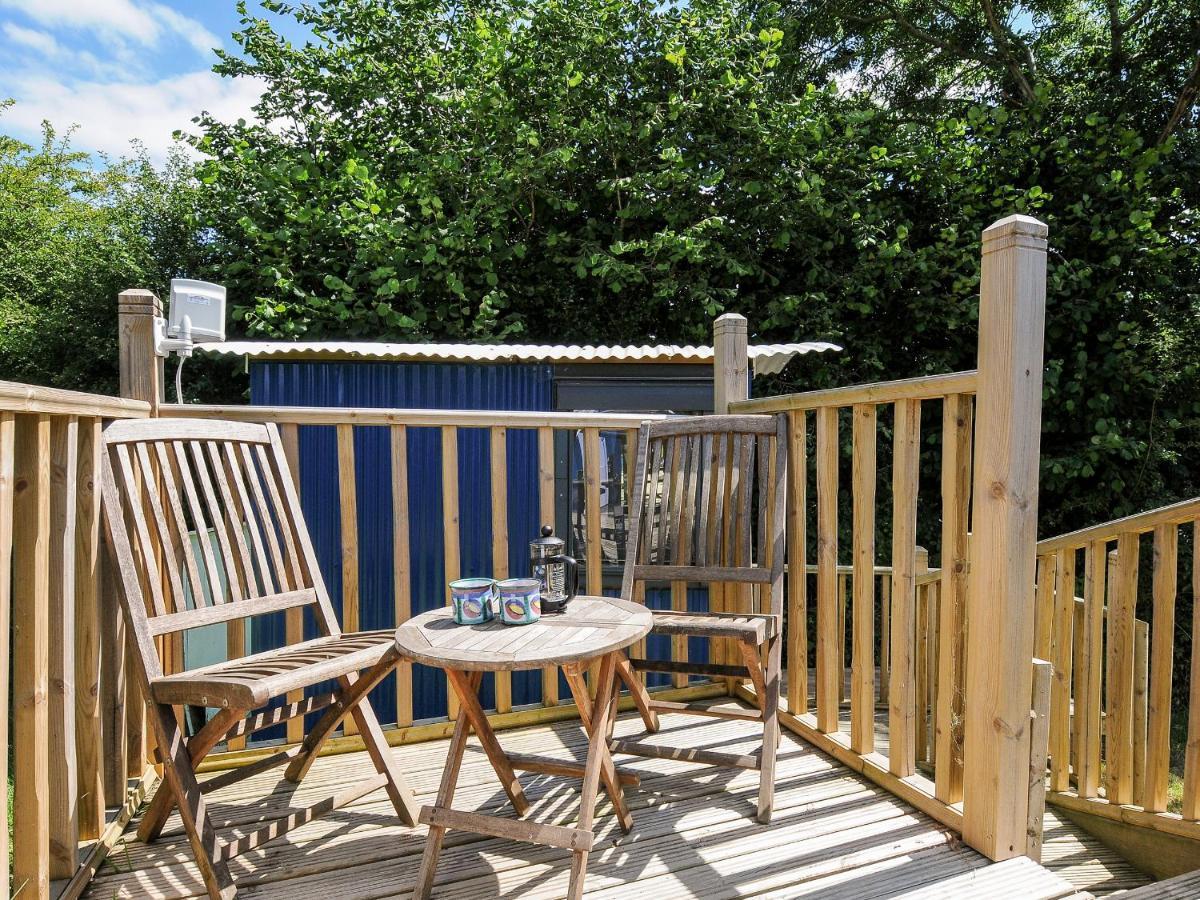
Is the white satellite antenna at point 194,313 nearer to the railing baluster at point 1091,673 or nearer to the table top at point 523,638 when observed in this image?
the table top at point 523,638

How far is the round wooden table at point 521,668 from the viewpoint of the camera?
172 centimetres

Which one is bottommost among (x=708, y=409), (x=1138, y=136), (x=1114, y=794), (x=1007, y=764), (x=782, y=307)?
(x=1114, y=794)

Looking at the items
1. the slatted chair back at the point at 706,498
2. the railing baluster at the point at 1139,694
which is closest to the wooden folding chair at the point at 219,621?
the slatted chair back at the point at 706,498

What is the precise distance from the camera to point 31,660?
1.64 meters

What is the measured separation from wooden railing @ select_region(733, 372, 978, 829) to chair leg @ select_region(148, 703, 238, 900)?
5.98ft

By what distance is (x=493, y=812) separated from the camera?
221 centimetres

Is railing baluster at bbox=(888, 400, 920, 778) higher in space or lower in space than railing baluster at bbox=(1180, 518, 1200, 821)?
higher

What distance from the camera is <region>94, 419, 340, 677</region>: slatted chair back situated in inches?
77.6

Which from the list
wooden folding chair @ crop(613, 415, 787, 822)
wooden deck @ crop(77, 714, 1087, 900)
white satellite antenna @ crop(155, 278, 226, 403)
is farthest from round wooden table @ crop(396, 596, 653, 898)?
white satellite antenna @ crop(155, 278, 226, 403)

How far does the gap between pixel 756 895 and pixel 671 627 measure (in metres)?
0.76

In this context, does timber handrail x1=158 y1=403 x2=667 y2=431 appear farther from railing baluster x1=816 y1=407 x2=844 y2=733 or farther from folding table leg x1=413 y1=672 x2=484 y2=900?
folding table leg x1=413 y1=672 x2=484 y2=900

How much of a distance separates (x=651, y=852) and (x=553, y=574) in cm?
77

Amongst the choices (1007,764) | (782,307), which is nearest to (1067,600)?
(1007,764)

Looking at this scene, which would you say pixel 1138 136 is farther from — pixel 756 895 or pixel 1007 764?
pixel 756 895
